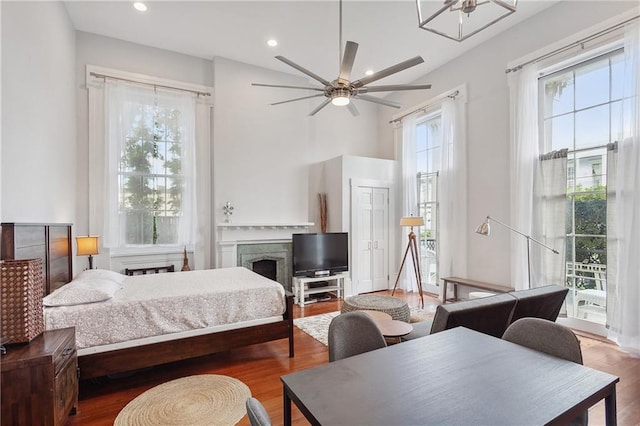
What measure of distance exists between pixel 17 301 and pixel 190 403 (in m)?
1.34

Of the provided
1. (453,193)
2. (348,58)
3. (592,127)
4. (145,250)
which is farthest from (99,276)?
(592,127)

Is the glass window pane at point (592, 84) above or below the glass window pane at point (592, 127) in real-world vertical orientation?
above

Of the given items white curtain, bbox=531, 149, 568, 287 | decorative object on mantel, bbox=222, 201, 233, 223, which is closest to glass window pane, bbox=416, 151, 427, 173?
white curtain, bbox=531, 149, 568, 287

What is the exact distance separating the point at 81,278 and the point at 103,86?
→ 123 inches

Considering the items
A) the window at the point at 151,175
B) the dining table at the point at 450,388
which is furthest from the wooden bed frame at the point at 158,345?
the dining table at the point at 450,388

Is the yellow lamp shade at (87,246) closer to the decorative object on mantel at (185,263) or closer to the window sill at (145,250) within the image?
the window sill at (145,250)

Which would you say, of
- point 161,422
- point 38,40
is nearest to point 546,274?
point 161,422

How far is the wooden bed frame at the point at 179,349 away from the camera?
238cm

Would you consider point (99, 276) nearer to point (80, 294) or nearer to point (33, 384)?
point (80, 294)

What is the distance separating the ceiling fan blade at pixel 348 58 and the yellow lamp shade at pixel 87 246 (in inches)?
141

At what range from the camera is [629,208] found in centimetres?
312

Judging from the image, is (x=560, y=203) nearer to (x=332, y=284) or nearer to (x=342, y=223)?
(x=342, y=223)

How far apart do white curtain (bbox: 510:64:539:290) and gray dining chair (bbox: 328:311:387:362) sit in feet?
10.7

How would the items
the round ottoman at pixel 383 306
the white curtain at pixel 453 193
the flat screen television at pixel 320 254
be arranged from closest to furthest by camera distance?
the round ottoman at pixel 383 306
the white curtain at pixel 453 193
the flat screen television at pixel 320 254
